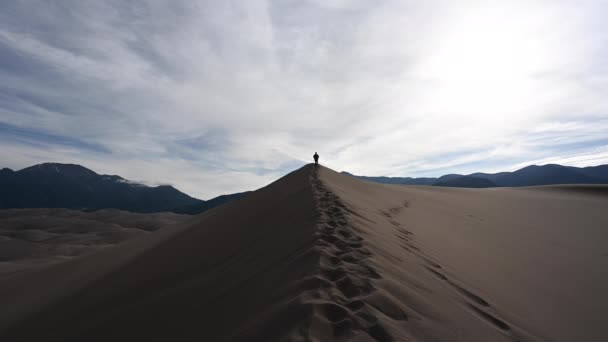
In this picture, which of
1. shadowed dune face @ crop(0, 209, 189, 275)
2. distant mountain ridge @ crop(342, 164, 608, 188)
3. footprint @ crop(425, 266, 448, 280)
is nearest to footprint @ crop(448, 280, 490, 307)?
footprint @ crop(425, 266, 448, 280)

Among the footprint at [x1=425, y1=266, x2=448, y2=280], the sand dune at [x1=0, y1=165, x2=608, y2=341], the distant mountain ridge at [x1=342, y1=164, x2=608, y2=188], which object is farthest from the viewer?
the distant mountain ridge at [x1=342, y1=164, x2=608, y2=188]

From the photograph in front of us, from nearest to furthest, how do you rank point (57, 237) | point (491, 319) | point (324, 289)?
point (324, 289) < point (491, 319) < point (57, 237)

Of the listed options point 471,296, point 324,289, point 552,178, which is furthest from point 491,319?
point 552,178

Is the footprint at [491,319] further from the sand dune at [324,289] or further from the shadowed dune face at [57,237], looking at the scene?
the shadowed dune face at [57,237]

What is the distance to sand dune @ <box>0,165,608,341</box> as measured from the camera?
2.02 m

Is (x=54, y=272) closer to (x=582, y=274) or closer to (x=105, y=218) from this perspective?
(x=582, y=274)

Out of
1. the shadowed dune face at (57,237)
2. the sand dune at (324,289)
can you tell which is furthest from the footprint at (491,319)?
the shadowed dune face at (57,237)

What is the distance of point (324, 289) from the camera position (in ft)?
7.17

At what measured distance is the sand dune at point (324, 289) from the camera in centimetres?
202

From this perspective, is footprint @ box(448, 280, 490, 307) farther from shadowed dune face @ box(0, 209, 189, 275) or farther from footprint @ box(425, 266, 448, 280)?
shadowed dune face @ box(0, 209, 189, 275)

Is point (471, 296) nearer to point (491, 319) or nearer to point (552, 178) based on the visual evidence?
point (491, 319)

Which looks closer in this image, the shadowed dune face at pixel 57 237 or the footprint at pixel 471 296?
the footprint at pixel 471 296

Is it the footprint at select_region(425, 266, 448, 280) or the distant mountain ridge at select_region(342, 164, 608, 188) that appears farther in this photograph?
the distant mountain ridge at select_region(342, 164, 608, 188)

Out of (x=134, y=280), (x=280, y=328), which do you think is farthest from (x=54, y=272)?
(x=280, y=328)
